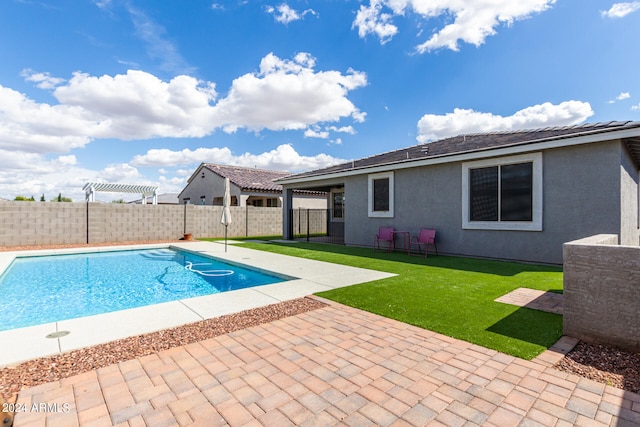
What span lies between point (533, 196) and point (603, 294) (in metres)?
6.42

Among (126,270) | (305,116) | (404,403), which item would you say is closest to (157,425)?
(404,403)

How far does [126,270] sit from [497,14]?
1614 cm

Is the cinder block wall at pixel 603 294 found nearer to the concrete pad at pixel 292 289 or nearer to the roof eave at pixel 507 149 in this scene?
the concrete pad at pixel 292 289

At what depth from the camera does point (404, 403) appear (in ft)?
8.13

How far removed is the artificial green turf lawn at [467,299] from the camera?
3.86m

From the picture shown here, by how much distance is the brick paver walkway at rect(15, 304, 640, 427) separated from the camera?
7.52 ft

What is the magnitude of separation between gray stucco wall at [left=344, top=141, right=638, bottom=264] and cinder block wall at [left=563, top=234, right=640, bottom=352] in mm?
5830

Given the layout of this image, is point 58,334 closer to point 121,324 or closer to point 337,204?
point 121,324

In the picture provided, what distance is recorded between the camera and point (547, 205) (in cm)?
868

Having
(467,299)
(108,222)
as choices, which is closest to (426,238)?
(467,299)

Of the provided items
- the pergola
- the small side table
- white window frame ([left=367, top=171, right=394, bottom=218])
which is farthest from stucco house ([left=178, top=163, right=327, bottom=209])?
the small side table

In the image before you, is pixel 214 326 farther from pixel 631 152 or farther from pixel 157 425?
pixel 631 152

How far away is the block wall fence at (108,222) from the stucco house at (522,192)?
11.6m

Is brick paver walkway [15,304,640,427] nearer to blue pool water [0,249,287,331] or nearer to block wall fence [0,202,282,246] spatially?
blue pool water [0,249,287,331]
